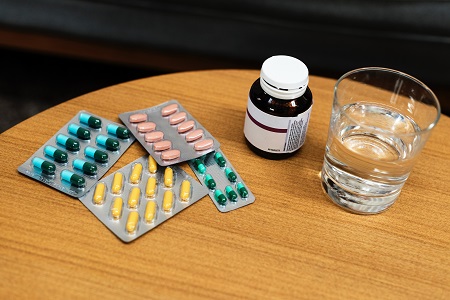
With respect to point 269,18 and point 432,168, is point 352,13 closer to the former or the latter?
point 269,18

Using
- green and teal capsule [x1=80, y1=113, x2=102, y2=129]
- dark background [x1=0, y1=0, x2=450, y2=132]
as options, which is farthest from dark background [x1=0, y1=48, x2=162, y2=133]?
green and teal capsule [x1=80, y1=113, x2=102, y2=129]

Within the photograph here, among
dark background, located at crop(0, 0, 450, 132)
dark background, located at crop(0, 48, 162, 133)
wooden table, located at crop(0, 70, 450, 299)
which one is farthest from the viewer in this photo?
dark background, located at crop(0, 48, 162, 133)

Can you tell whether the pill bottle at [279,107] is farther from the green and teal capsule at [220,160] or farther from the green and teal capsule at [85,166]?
the green and teal capsule at [85,166]

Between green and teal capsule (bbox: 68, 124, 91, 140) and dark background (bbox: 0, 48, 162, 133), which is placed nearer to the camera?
green and teal capsule (bbox: 68, 124, 91, 140)

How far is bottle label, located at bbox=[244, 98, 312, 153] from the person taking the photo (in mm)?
680

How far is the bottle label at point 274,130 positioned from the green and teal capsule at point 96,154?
172mm

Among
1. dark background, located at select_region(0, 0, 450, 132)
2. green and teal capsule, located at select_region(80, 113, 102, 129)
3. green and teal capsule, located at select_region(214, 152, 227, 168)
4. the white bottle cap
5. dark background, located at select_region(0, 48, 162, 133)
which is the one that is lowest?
dark background, located at select_region(0, 48, 162, 133)

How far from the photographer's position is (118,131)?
28.3 inches

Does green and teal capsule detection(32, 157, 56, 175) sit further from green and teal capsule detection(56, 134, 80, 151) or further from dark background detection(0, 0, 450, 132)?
dark background detection(0, 0, 450, 132)

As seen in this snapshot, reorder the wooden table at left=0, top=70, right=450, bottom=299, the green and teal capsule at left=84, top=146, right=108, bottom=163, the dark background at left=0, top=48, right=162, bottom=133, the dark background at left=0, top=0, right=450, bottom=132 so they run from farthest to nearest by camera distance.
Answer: the dark background at left=0, top=48, right=162, bottom=133 < the dark background at left=0, top=0, right=450, bottom=132 < the green and teal capsule at left=84, top=146, right=108, bottom=163 < the wooden table at left=0, top=70, right=450, bottom=299

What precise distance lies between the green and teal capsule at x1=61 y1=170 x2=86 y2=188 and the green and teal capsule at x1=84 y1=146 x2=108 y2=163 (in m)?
0.04

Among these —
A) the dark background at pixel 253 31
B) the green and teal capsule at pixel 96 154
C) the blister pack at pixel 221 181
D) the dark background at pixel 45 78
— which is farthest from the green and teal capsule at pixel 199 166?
the dark background at pixel 45 78

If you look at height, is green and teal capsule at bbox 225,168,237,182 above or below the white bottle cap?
below

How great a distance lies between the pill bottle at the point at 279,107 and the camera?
66 cm
